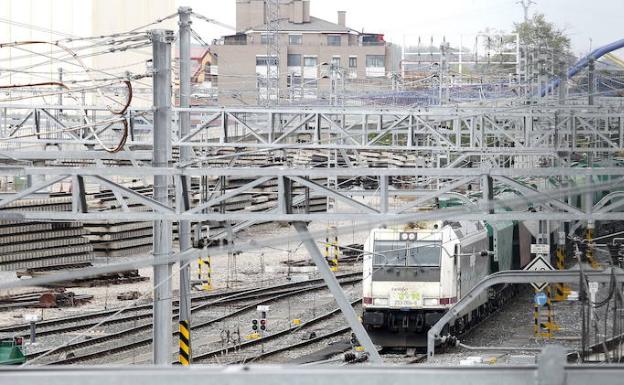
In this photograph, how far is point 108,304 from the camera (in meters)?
18.1

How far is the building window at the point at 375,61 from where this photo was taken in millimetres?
55919

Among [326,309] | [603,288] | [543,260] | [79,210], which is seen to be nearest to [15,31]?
[326,309]

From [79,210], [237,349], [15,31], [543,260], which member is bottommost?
[237,349]

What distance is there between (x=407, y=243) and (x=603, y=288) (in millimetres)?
5547

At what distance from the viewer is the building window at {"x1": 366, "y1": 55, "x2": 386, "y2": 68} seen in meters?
55.9

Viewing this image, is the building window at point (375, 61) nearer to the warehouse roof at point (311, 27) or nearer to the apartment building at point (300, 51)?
the apartment building at point (300, 51)

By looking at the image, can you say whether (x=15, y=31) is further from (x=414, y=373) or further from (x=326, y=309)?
(x=414, y=373)

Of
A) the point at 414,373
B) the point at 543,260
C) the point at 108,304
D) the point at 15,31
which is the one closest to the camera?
the point at 414,373

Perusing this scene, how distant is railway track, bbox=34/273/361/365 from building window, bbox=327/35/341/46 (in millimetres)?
34794

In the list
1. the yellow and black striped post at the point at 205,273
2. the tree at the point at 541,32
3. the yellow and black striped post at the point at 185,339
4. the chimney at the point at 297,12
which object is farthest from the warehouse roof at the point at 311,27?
the yellow and black striped post at the point at 185,339

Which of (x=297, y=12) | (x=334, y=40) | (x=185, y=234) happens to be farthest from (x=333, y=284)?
(x=297, y=12)

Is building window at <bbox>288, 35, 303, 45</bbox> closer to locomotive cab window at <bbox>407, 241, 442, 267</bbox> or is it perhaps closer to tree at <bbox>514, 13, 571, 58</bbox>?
tree at <bbox>514, 13, 571, 58</bbox>

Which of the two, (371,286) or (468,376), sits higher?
(468,376)

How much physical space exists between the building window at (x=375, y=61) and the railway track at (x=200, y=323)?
3472cm
